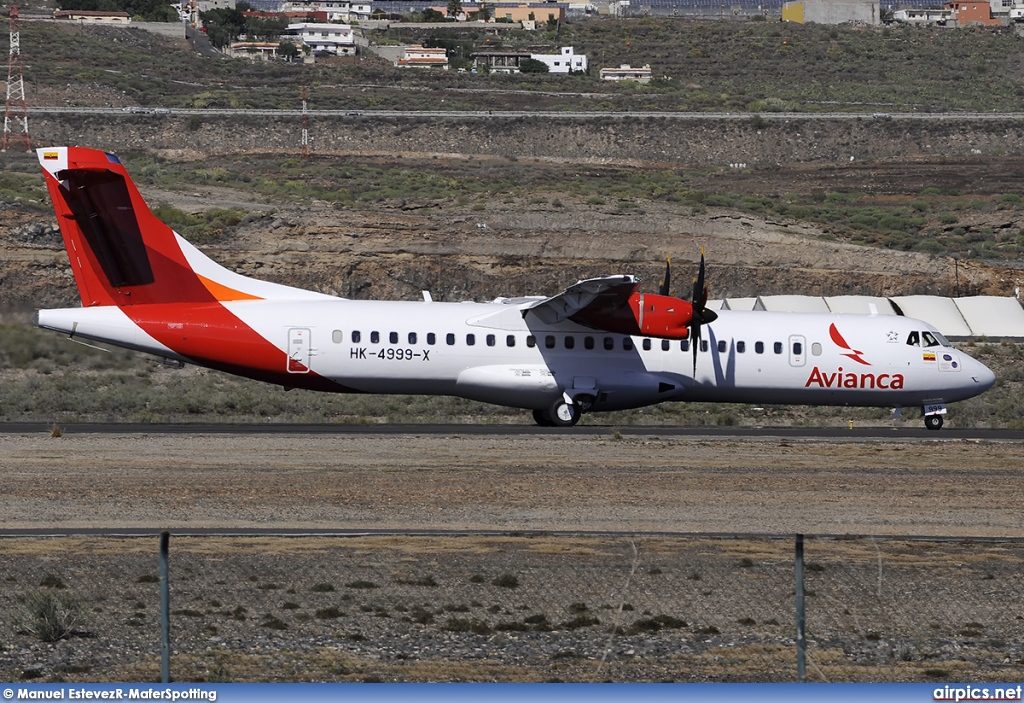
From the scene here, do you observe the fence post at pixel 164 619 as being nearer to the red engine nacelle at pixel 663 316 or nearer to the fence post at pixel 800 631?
the fence post at pixel 800 631

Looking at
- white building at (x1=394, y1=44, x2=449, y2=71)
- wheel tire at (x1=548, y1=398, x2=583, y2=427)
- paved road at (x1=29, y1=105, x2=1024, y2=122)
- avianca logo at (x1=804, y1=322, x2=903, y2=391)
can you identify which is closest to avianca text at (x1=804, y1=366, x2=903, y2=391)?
avianca logo at (x1=804, y1=322, x2=903, y2=391)


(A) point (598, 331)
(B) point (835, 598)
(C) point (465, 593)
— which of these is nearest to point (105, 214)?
(A) point (598, 331)

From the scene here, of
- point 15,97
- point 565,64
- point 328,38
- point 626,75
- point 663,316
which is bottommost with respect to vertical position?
point 663,316

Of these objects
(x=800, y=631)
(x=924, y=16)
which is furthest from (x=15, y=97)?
(x=924, y=16)

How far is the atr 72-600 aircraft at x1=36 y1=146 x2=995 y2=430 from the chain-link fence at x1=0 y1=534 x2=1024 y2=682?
1571 centimetres

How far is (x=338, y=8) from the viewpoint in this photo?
188000mm

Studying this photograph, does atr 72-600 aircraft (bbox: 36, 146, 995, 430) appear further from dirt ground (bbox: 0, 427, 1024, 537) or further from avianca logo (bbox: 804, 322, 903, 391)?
dirt ground (bbox: 0, 427, 1024, 537)

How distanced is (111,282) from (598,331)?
455 inches

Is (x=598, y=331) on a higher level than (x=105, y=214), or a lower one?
lower

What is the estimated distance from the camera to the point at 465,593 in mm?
14828

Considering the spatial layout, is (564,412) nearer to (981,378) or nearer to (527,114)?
(981,378)

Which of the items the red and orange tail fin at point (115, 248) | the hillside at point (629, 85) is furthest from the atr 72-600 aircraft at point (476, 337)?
the hillside at point (629, 85)

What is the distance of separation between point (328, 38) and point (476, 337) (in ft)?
417

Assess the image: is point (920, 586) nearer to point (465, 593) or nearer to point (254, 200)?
point (465, 593)
